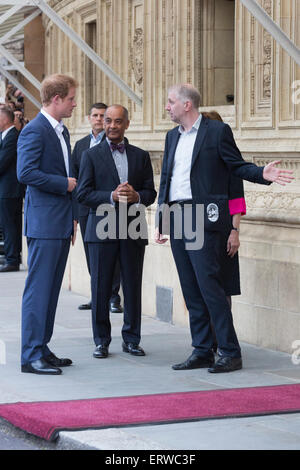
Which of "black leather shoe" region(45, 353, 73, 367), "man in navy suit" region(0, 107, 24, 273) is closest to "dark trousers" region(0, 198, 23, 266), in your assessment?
"man in navy suit" region(0, 107, 24, 273)

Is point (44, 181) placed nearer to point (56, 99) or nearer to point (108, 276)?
point (56, 99)

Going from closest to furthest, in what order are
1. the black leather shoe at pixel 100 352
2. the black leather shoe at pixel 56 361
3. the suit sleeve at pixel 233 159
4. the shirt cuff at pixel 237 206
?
the suit sleeve at pixel 233 159
the shirt cuff at pixel 237 206
the black leather shoe at pixel 56 361
the black leather shoe at pixel 100 352

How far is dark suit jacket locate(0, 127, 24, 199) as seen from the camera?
15.2m

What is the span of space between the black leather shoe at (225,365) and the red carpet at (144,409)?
2.53ft

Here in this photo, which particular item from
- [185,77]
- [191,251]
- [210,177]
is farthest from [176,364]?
[185,77]

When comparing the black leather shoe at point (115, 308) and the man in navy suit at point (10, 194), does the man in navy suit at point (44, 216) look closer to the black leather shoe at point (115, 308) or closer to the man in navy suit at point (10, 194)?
the black leather shoe at point (115, 308)

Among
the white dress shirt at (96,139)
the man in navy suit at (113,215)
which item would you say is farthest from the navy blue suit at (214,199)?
the white dress shirt at (96,139)

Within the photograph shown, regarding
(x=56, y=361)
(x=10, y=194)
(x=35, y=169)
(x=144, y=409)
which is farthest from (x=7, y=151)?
(x=144, y=409)

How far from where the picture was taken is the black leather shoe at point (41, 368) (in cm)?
824

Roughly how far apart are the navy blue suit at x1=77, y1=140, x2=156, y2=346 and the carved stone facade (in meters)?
1.02

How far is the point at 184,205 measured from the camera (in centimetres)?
838

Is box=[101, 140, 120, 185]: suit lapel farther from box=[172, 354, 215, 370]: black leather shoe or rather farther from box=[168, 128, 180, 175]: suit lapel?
box=[172, 354, 215, 370]: black leather shoe

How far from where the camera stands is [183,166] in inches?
328
